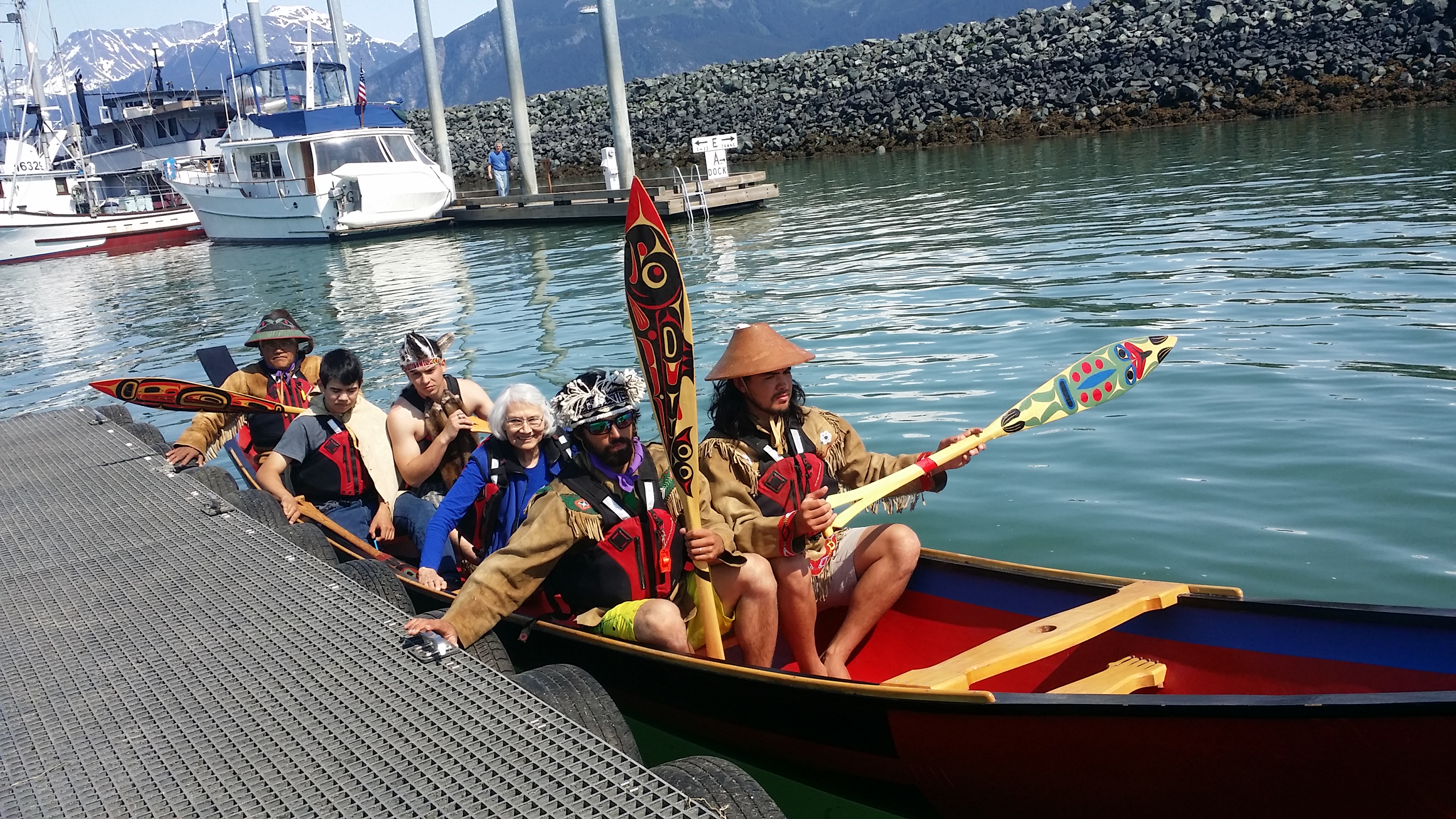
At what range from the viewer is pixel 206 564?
536cm

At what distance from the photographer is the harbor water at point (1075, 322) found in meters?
6.52

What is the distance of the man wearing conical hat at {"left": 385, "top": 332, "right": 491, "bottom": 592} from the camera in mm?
6043

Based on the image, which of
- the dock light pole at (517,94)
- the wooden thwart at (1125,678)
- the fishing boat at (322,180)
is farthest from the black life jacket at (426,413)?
the fishing boat at (322,180)

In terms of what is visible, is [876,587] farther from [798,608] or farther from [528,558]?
[528,558]

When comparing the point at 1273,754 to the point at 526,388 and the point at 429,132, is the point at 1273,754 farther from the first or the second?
the point at 429,132

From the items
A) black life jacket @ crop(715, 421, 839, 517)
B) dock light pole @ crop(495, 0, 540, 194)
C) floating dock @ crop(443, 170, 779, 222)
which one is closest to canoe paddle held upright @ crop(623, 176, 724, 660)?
black life jacket @ crop(715, 421, 839, 517)

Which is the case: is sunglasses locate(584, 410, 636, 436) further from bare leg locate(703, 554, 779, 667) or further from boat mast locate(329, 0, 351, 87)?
boat mast locate(329, 0, 351, 87)

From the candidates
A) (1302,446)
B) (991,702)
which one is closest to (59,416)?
(991,702)

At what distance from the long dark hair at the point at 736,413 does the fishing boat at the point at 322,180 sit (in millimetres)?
24864

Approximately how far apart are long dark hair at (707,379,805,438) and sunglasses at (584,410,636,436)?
51 cm

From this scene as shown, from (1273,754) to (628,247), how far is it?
9.13 feet

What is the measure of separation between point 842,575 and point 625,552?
3.41 feet

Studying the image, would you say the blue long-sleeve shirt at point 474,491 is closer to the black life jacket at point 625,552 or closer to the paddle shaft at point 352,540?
the paddle shaft at point 352,540

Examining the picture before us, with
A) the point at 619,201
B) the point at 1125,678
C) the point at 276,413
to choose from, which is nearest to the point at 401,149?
the point at 619,201
